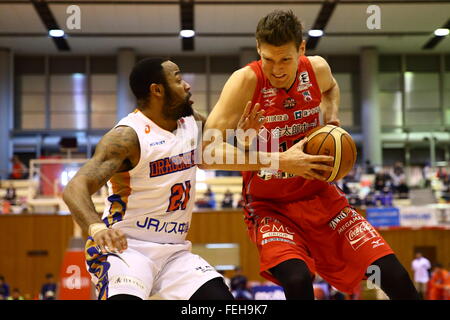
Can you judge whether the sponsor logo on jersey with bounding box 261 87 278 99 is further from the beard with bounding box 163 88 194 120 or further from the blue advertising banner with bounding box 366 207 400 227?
the blue advertising banner with bounding box 366 207 400 227

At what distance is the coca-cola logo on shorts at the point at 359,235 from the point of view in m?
3.59

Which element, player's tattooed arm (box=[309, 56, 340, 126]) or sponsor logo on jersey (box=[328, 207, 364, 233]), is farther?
player's tattooed arm (box=[309, 56, 340, 126])

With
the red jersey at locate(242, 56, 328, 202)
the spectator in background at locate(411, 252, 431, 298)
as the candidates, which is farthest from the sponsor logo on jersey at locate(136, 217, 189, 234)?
the spectator in background at locate(411, 252, 431, 298)

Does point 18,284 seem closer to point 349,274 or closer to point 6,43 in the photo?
point 6,43

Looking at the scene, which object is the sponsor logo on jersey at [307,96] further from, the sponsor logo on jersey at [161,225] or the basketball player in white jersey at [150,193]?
the sponsor logo on jersey at [161,225]

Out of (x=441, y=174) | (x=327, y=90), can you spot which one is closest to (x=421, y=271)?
(x=441, y=174)

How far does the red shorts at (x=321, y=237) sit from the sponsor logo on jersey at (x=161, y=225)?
506mm

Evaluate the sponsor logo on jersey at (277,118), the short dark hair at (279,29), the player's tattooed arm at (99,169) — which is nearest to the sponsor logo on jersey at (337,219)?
the sponsor logo on jersey at (277,118)

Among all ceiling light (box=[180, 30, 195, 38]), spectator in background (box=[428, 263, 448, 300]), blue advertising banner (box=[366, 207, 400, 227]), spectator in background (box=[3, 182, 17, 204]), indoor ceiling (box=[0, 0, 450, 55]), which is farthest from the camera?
ceiling light (box=[180, 30, 195, 38])

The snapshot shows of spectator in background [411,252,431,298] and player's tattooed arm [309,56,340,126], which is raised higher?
player's tattooed arm [309,56,340,126]

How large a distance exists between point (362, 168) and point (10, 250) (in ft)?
37.8

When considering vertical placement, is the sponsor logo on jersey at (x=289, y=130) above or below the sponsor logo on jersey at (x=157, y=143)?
above

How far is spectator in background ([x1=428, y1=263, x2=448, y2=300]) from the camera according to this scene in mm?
12188

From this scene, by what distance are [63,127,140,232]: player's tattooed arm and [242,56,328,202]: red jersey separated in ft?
2.79
